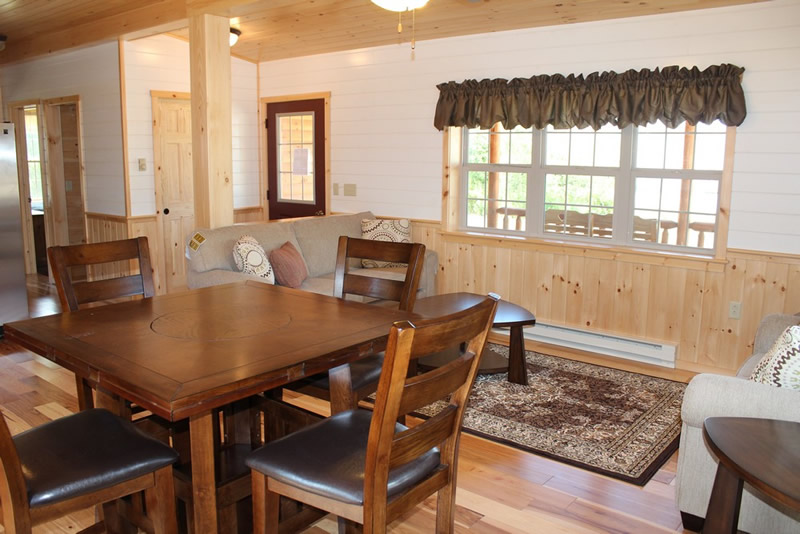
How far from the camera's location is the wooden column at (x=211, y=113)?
4668 mm

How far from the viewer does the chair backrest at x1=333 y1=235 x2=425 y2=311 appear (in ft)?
9.34

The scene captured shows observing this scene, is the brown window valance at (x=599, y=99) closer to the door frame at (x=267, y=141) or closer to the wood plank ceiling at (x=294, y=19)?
the wood plank ceiling at (x=294, y=19)

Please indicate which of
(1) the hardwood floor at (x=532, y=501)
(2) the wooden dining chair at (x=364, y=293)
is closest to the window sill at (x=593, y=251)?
(1) the hardwood floor at (x=532, y=501)

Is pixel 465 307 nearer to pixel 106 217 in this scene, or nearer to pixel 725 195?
pixel 725 195

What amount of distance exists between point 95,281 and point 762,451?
2502 millimetres

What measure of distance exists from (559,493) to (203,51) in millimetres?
3720

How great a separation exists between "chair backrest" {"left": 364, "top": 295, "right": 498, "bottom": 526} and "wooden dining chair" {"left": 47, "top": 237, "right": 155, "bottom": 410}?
140 centimetres

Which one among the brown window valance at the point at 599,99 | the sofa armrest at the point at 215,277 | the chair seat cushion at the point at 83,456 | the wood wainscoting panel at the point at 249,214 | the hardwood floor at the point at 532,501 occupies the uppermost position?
the brown window valance at the point at 599,99

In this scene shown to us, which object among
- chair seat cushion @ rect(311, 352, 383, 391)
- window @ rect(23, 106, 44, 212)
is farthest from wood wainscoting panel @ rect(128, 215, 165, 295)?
chair seat cushion @ rect(311, 352, 383, 391)

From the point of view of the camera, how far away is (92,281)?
277 centimetres

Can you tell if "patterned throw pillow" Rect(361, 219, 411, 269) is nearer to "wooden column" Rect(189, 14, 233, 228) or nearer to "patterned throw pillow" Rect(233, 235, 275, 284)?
"patterned throw pillow" Rect(233, 235, 275, 284)

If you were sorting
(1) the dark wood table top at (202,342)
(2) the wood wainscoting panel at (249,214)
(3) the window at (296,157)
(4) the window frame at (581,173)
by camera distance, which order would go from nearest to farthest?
(1) the dark wood table top at (202,342), (4) the window frame at (581,173), (3) the window at (296,157), (2) the wood wainscoting panel at (249,214)

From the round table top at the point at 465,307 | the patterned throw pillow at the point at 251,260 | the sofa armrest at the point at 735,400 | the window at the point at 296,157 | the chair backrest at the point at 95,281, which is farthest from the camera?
the window at the point at 296,157

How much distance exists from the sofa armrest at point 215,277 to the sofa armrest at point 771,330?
3056mm
